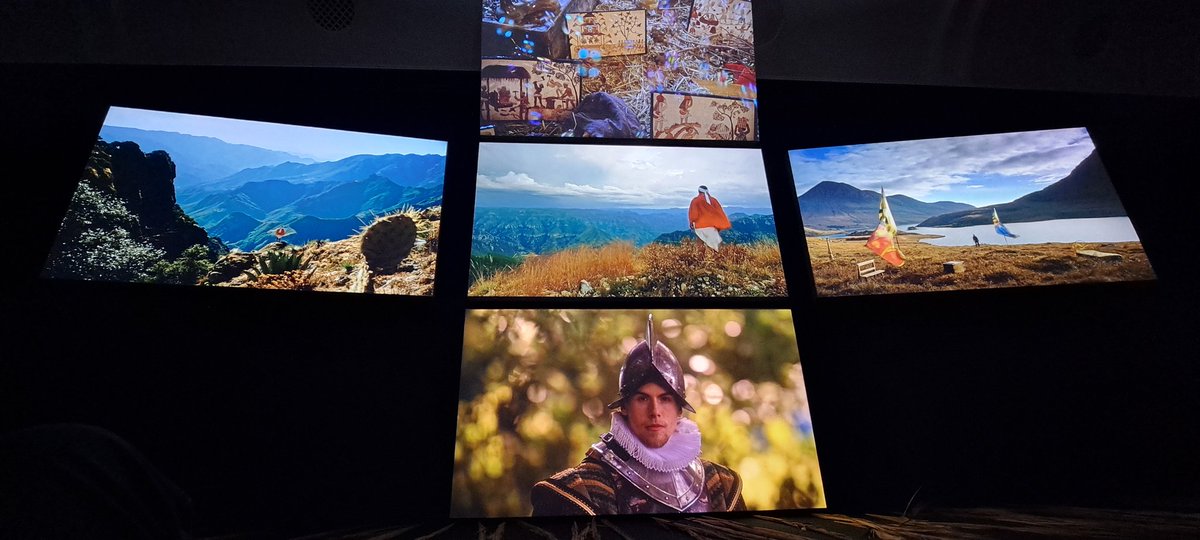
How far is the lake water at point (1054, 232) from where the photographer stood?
6.08ft

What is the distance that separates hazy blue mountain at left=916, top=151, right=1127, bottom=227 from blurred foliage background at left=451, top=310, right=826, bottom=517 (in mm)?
768

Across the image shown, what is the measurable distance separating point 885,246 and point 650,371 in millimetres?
937

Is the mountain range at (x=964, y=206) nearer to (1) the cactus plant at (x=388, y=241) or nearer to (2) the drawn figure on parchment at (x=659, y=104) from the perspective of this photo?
(2) the drawn figure on parchment at (x=659, y=104)

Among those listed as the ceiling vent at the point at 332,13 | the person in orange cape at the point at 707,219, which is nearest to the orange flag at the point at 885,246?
the person in orange cape at the point at 707,219

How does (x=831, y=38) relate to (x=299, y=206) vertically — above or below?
above

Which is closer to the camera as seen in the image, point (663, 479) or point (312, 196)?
point (663, 479)

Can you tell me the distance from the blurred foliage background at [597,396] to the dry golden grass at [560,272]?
8 cm

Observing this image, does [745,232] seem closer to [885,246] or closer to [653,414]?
[885,246]

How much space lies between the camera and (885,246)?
188cm

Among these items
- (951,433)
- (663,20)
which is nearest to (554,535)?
(951,433)

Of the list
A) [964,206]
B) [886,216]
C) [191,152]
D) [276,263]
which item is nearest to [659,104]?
[886,216]

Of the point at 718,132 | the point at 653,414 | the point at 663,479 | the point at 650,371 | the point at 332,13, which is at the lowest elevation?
the point at 663,479

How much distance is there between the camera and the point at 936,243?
1886mm

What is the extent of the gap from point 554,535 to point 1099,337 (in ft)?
6.13
